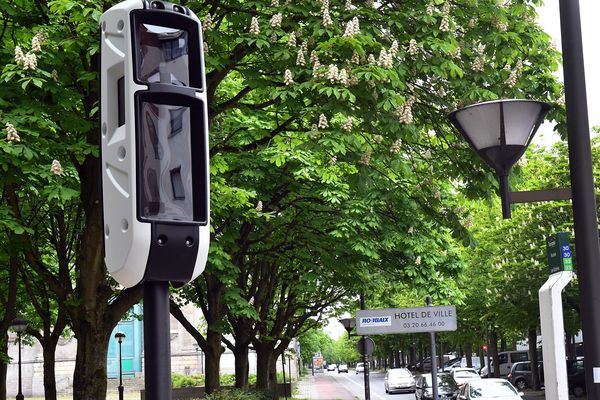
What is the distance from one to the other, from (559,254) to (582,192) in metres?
0.65

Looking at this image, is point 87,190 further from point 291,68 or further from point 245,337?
point 245,337

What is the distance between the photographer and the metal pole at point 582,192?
16.8 ft

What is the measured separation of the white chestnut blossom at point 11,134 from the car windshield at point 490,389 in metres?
18.6

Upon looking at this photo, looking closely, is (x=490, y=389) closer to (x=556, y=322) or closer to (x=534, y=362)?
(x=534, y=362)


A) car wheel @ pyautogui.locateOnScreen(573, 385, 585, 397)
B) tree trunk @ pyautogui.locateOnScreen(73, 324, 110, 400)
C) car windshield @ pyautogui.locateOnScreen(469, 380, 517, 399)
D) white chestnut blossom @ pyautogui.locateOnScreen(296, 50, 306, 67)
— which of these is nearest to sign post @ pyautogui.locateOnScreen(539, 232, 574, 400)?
white chestnut blossom @ pyautogui.locateOnScreen(296, 50, 306, 67)

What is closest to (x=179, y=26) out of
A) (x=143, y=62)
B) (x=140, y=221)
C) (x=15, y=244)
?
(x=143, y=62)

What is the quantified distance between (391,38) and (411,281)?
11198 mm

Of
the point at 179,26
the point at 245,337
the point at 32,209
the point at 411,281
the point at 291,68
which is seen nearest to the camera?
the point at 179,26

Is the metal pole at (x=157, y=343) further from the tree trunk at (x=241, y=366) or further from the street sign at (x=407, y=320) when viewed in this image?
the tree trunk at (x=241, y=366)

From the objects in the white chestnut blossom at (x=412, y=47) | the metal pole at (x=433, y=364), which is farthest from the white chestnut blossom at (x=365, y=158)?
the metal pole at (x=433, y=364)

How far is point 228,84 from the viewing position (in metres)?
17.6

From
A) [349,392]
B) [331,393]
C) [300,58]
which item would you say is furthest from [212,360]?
[349,392]

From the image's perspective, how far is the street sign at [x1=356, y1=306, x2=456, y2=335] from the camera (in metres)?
21.2

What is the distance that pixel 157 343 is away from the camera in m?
2.71
